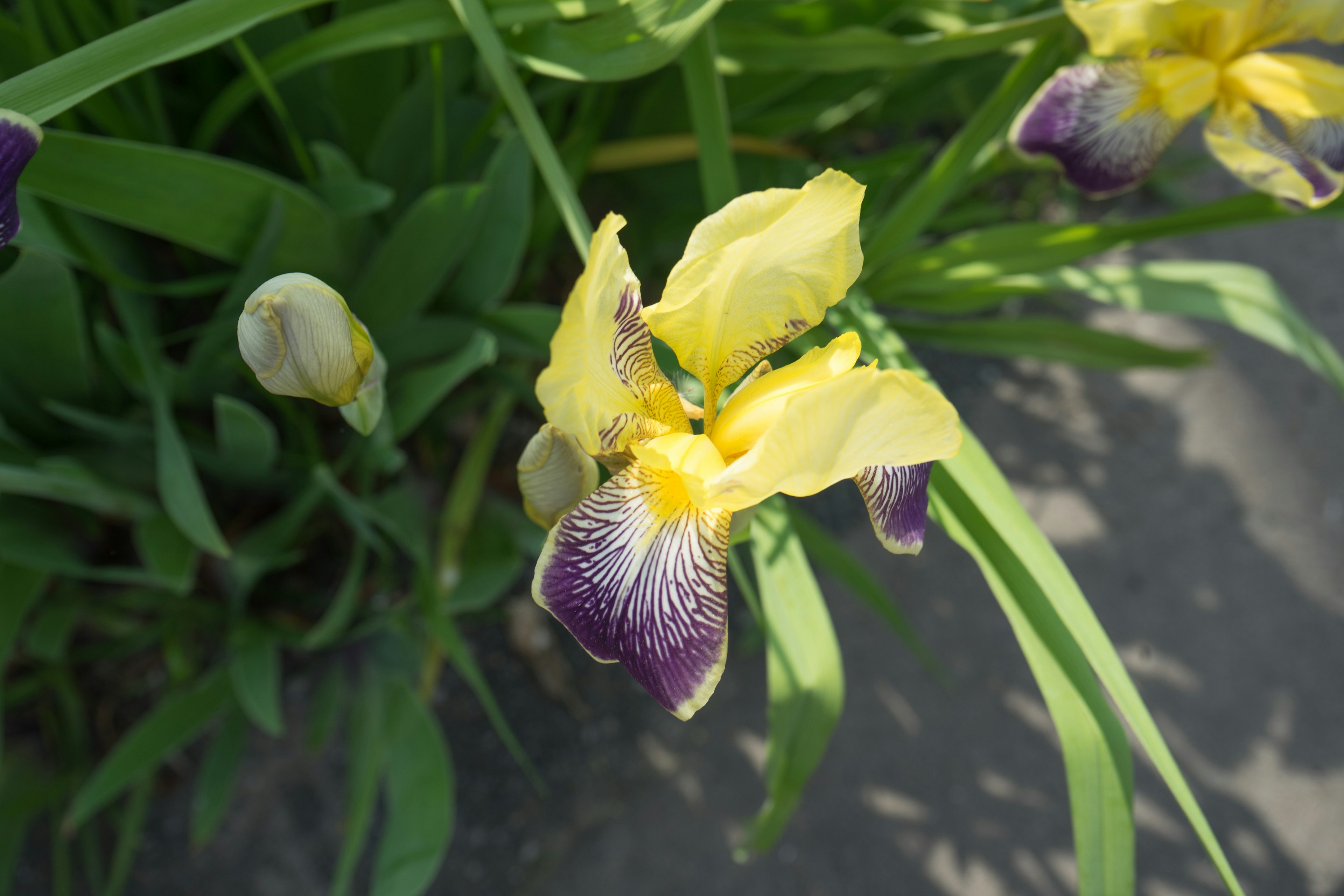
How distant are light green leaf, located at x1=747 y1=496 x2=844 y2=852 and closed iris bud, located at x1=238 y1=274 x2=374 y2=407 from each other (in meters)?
0.34

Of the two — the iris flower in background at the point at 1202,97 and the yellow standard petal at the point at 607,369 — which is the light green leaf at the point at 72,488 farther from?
the iris flower in background at the point at 1202,97

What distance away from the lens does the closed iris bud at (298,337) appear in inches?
17.9

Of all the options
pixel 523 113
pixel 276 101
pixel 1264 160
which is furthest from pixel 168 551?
pixel 1264 160

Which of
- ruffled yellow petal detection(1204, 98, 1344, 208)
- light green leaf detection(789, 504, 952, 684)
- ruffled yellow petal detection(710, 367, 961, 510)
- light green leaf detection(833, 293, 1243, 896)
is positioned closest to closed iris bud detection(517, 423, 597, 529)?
ruffled yellow petal detection(710, 367, 961, 510)

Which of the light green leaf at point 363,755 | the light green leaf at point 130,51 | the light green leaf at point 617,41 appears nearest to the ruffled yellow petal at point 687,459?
the light green leaf at point 617,41

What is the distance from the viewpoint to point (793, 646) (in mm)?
693

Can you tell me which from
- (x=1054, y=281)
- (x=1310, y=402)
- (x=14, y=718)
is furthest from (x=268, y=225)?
(x=1310, y=402)

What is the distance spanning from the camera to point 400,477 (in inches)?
41.0

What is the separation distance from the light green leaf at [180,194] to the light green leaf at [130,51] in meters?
0.05

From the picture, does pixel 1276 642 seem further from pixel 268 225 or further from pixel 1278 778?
pixel 268 225

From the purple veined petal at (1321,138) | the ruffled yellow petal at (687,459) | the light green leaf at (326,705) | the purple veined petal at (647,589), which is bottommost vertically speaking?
the light green leaf at (326,705)

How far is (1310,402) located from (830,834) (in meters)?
1.26

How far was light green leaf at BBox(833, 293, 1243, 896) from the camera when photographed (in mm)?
507

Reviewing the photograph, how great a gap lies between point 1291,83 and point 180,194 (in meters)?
0.93
